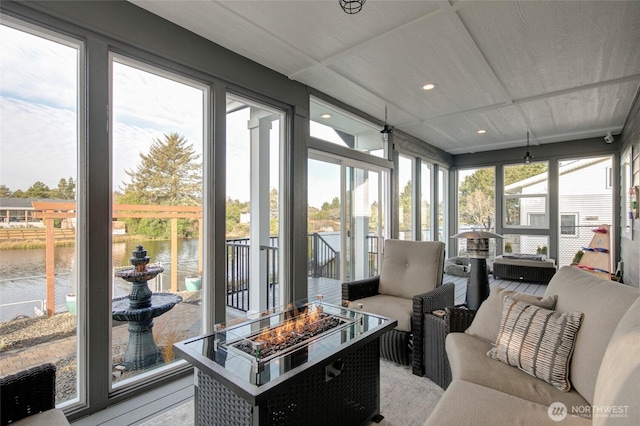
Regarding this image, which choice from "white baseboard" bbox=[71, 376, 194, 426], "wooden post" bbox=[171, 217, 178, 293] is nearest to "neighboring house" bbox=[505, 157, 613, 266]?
"wooden post" bbox=[171, 217, 178, 293]

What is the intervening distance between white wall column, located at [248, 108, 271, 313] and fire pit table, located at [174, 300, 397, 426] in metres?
1.64

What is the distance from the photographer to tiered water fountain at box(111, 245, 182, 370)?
2.33 m

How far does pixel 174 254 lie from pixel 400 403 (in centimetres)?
208

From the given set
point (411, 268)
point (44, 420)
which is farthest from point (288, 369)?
point (411, 268)

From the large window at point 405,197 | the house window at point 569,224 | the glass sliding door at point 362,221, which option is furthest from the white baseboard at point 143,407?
the house window at point 569,224

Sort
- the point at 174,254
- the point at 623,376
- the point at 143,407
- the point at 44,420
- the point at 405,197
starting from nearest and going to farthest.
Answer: the point at 623,376, the point at 44,420, the point at 143,407, the point at 174,254, the point at 405,197

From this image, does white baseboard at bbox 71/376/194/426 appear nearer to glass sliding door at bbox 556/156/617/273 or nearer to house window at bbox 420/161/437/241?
house window at bbox 420/161/437/241

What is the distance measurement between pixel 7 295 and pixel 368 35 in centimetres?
310

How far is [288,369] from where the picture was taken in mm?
1422

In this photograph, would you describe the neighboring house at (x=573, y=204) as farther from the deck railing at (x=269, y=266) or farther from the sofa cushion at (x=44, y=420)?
Answer: the sofa cushion at (x=44, y=420)

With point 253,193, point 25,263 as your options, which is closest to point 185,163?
point 253,193

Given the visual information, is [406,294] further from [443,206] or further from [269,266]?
[443,206]

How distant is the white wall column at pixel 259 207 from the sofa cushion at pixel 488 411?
2.64 metres

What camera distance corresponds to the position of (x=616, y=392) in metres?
0.98
